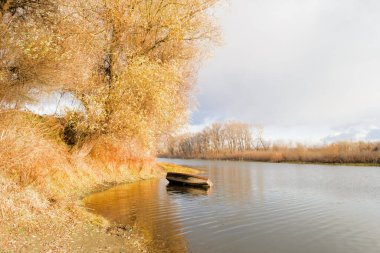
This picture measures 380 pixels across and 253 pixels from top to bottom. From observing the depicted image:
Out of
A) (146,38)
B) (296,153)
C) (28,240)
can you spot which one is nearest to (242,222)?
(28,240)

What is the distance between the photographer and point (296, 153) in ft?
313

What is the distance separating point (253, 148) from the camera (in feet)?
533

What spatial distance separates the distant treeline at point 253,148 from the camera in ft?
252

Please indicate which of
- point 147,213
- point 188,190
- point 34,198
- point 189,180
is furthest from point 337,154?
point 34,198

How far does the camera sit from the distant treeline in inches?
3024

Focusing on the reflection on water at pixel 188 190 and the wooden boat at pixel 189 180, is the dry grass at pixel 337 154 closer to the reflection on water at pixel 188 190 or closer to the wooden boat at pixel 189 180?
the wooden boat at pixel 189 180

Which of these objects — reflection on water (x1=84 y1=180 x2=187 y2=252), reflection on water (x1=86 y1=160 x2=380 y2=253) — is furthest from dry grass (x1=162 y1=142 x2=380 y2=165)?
reflection on water (x1=84 y1=180 x2=187 y2=252)

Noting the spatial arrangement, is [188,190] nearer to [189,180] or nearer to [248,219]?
[189,180]

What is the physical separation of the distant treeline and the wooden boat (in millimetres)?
4366

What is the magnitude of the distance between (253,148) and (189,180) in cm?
13554

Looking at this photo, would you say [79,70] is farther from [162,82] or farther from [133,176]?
[133,176]

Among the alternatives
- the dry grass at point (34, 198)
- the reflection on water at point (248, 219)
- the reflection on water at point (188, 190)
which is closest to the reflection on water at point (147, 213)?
the reflection on water at point (248, 219)

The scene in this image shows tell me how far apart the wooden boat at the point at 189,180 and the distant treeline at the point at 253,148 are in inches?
172

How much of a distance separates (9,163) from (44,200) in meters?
1.94
